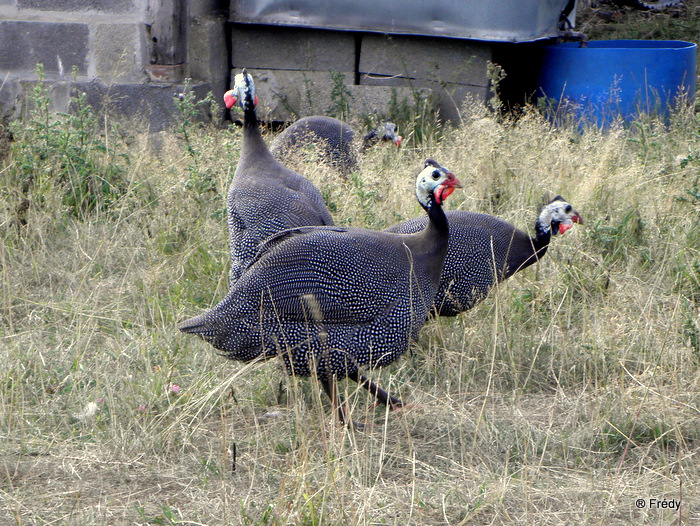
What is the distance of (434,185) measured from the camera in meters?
2.96

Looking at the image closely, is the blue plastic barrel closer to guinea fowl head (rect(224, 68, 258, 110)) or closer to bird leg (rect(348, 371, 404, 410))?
guinea fowl head (rect(224, 68, 258, 110))

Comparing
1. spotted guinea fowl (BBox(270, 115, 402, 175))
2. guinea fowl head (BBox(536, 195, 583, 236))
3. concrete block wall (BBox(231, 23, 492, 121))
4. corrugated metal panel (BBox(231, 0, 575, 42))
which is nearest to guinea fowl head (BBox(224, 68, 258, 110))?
spotted guinea fowl (BBox(270, 115, 402, 175))

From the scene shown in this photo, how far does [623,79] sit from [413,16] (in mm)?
1650

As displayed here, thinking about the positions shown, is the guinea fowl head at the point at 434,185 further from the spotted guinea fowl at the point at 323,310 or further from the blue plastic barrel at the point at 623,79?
the blue plastic barrel at the point at 623,79

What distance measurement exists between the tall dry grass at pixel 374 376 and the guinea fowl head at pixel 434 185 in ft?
1.38

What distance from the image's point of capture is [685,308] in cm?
312

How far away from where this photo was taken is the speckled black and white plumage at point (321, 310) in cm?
269

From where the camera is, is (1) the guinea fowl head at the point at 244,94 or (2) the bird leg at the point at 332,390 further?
(1) the guinea fowl head at the point at 244,94

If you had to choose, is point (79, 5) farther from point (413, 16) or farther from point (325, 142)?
point (413, 16)

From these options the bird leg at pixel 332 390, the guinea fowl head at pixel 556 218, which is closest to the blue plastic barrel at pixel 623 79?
the guinea fowl head at pixel 556 218

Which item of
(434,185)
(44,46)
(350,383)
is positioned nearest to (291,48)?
(44,46)

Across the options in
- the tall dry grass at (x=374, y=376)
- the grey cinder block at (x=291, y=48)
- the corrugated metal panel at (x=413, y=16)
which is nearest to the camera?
the tall dry grass at (x=374, y=376)

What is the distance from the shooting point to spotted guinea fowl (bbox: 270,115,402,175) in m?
4.80

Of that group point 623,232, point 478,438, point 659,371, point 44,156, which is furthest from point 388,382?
point 44,156
